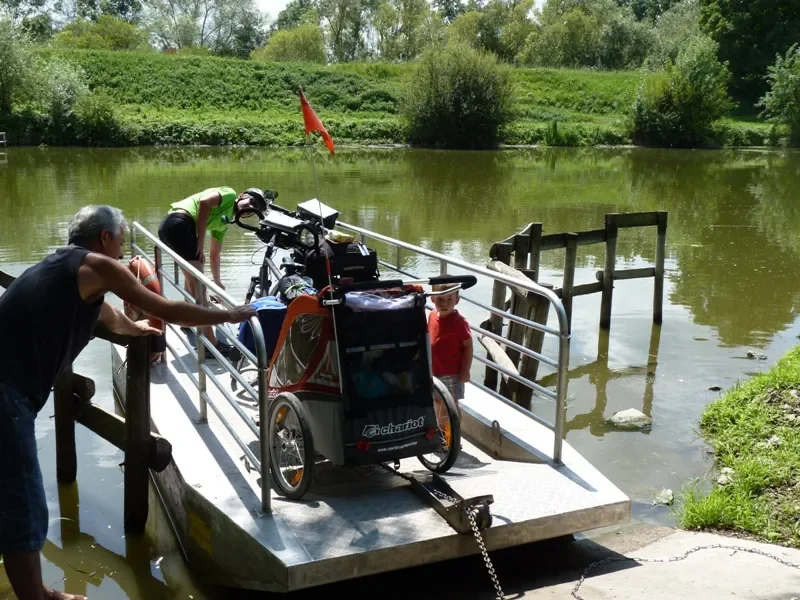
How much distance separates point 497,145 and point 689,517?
4593 cm

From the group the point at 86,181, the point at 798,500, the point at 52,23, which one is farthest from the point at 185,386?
the point at 52,23

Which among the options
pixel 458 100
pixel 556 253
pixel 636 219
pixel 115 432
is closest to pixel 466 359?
pixel 115 432

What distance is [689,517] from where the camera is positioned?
18.4ft

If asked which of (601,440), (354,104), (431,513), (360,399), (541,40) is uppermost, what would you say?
(541,40)

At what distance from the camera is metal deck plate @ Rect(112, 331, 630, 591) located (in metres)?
4.18

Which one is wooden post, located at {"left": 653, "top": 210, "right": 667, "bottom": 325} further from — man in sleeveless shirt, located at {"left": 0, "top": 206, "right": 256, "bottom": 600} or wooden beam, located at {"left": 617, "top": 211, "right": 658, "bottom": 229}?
man in sleeveless shirt, located at {"left": 0, "top": 206, "right": 256, "bottom": 600}

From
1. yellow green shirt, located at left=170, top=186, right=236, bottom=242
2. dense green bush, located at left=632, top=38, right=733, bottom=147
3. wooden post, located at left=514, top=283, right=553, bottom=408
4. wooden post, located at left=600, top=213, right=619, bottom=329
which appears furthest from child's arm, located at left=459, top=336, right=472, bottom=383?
dense green bush, located at left=632, top=38, right=733, bottom=147

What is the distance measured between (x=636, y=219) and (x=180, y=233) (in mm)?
6285

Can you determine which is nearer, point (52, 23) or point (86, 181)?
point (86, 181)

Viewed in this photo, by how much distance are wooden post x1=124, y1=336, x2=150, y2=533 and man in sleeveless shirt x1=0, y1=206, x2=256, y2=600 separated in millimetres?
1323

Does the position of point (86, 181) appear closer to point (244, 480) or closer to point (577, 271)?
→ point (577, 271)

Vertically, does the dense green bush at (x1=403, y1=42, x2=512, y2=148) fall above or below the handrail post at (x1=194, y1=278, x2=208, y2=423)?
above

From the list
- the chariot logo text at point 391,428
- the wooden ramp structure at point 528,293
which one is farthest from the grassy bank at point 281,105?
the chariot logo text at point 391,428

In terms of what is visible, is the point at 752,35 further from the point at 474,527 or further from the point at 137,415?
the point at 474,527
